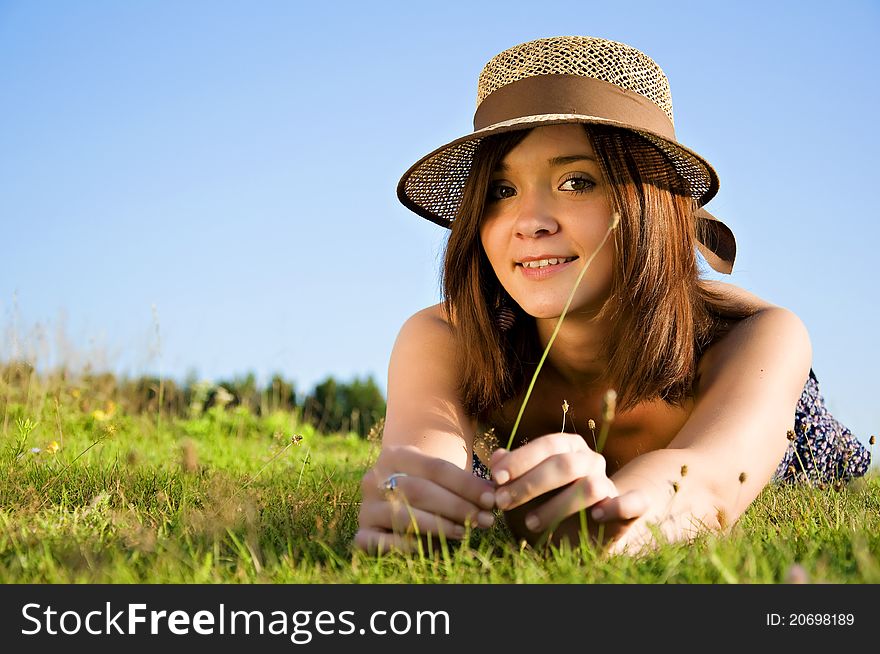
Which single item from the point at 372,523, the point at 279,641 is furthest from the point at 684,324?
the point at 279,641

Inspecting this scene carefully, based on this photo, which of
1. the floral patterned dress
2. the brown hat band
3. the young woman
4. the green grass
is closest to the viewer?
the green grass

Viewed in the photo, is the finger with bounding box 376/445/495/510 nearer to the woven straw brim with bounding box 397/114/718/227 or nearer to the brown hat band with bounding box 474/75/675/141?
the woven straw brim with bounding box 397/114/718/227

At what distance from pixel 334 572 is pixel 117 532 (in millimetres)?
850

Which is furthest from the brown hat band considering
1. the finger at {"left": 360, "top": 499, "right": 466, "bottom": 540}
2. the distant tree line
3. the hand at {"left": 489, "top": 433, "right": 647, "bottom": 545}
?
the distant tree line

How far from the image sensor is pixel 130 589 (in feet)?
6.12

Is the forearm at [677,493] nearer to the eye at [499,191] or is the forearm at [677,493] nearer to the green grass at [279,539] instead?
the green grass at [279,539]

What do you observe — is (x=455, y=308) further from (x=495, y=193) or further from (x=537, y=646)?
(x=537, y=646)

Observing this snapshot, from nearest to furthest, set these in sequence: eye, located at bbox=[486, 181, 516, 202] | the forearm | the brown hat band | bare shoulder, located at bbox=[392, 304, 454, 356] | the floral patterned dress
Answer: the forearm < the brown hat band < eye, located at bbox=[486, 181, 516, 202] < bare shoulder, located at bbox=[392, 304, 454, 356] < the floral patterned dress

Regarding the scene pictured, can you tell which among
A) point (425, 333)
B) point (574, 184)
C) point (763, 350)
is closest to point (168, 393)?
point (425, 333)

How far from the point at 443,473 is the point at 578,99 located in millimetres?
1622

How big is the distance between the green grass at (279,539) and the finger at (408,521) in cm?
6

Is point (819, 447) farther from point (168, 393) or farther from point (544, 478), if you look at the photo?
point (168, 393)

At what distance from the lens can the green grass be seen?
6.43 ft

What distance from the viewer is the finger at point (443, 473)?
6.85ft
